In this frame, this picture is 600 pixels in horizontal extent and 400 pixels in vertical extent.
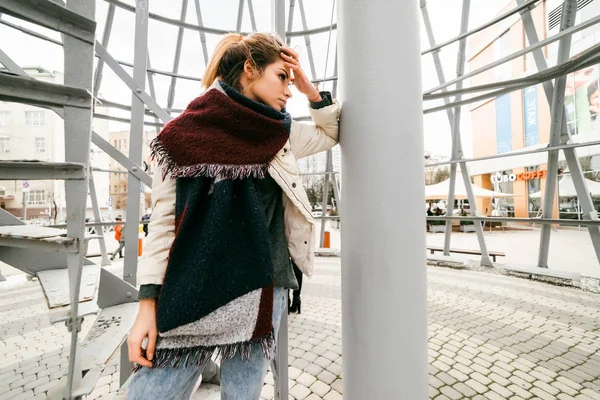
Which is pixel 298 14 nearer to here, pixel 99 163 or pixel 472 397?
pixel 472 397

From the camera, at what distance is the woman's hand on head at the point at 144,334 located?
822mm

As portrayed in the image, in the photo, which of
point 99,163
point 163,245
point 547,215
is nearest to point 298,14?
point 547,215

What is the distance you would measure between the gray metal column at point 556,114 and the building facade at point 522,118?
8.73 meters

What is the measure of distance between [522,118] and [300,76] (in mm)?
19406

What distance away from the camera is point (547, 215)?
15.1 feet

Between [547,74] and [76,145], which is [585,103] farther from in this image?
[76,145]

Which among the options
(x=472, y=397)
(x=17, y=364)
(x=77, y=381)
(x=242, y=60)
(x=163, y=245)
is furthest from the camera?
(x=17, y=364)

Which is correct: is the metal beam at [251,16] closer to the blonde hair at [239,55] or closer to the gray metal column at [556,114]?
the gray metal column at [556,114]

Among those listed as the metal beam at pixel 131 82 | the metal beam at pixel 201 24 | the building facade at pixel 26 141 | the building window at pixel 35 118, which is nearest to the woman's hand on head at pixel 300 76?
the metal beam at pixel 131 82

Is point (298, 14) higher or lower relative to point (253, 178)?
higher

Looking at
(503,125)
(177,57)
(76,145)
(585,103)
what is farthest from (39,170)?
(503,125)

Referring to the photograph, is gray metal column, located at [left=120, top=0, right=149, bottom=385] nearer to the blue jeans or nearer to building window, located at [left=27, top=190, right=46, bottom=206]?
the blue jeans

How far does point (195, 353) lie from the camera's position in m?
0.87

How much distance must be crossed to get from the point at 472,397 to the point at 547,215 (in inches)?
157
